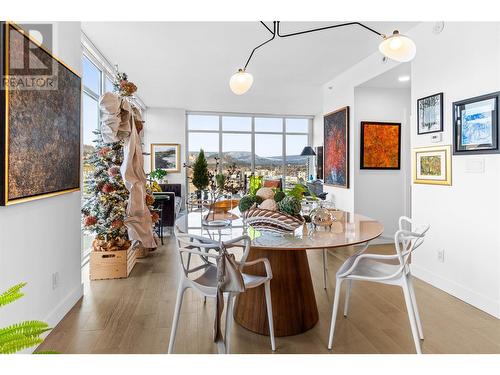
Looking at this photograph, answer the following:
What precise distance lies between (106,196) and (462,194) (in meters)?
3.55

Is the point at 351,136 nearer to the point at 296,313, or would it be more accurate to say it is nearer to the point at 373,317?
the point at 373,317

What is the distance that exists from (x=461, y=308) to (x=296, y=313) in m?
1.53

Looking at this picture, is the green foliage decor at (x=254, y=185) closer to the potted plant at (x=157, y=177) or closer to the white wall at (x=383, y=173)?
the white wall at (x=383, y=173)

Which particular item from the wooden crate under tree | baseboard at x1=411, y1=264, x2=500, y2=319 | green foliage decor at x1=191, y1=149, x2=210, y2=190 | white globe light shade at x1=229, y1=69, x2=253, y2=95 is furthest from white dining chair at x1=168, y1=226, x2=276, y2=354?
baseboard at x1=411, y1=264, x2=500, y2=319

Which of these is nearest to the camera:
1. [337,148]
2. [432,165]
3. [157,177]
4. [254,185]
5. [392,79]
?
[254,185]

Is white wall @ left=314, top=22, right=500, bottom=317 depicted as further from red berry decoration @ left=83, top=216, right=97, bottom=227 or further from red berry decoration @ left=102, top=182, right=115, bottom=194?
red berry decoration @ left=83, top=216, right=97, bottom=227

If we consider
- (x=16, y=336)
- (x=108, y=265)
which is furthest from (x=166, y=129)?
(x=16, y=336)

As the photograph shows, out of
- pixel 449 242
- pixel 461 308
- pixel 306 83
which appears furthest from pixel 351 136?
pixel 461 308

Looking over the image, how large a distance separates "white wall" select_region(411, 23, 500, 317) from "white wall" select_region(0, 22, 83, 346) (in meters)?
3.39

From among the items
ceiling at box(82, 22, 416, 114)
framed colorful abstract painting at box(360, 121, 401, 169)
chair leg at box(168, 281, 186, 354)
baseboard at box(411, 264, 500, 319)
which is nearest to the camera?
chair leg at box(168, 281, 186, 354)

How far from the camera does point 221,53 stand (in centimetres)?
402

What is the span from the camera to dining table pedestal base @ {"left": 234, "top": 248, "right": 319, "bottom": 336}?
2.10 metres

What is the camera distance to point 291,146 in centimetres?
895

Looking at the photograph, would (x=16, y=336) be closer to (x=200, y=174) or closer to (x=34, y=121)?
(x=34, y=121)
